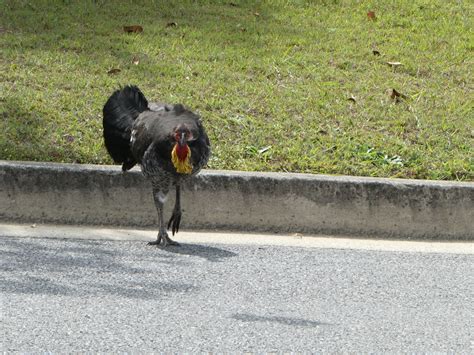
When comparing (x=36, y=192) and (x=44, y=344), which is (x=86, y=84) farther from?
(x=44, y=344)

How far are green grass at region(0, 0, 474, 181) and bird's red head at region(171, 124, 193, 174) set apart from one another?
138 cm

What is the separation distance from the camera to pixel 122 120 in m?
8.12

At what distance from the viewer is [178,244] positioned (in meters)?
7.73

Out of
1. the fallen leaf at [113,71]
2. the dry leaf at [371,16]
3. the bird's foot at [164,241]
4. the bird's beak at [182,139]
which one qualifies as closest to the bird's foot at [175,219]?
the bird's foot at [164,241]

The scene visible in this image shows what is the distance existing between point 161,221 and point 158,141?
0.64 metres

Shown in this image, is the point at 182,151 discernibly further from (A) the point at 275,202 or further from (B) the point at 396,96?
(B) the point at 396,96

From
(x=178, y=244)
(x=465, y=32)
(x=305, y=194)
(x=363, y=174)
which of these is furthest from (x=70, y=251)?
(x=465, y=32)

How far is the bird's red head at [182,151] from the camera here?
7.20 meters

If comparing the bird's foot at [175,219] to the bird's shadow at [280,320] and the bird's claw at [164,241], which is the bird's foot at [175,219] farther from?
the bird's shadow at [280,320]

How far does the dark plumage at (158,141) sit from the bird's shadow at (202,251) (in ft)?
0.28

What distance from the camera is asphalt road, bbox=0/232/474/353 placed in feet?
18.5

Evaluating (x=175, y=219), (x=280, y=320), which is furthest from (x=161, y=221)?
(x=280, y=320)

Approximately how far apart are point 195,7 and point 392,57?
99.3 inches

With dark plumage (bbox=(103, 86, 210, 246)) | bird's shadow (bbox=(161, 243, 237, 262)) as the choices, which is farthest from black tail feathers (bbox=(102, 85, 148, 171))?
bird's shadow (bbox=(161, 243, 237, 262))
